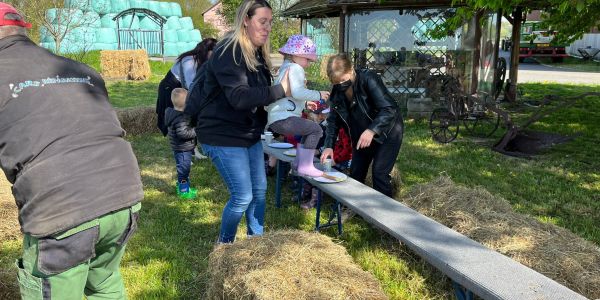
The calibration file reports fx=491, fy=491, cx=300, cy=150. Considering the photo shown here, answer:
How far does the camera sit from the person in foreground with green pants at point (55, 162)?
1.91 metres

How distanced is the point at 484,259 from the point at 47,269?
233 centimetres

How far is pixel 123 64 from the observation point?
830 inches

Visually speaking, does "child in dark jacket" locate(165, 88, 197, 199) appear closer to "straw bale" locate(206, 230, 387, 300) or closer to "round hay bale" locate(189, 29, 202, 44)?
"straw bale" locate(206, 230, 387, 300)

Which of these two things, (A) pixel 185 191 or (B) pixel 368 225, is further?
(A) pixel 185 191

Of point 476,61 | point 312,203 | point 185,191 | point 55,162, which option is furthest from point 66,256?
point 476,61

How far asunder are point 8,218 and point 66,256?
3.19 meters

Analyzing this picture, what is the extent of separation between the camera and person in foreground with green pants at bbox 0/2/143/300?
191cm

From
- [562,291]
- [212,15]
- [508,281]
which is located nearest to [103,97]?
[508,281]

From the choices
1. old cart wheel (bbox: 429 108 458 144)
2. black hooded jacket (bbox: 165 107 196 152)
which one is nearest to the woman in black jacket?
black hooded jacket (bbox: 165 107 196 152)

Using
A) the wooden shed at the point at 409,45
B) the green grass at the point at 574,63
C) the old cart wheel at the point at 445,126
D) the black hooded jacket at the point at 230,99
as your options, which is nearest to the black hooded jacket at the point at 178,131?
the black hooded jacket at the point at 230,99

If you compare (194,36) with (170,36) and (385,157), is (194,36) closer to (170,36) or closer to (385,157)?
(170,36)

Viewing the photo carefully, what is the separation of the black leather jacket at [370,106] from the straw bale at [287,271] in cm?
158

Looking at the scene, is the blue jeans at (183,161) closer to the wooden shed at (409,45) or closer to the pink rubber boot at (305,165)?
the pink rubber boot at (305,165)

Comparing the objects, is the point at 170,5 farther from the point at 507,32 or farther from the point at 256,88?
the point at 256,88
